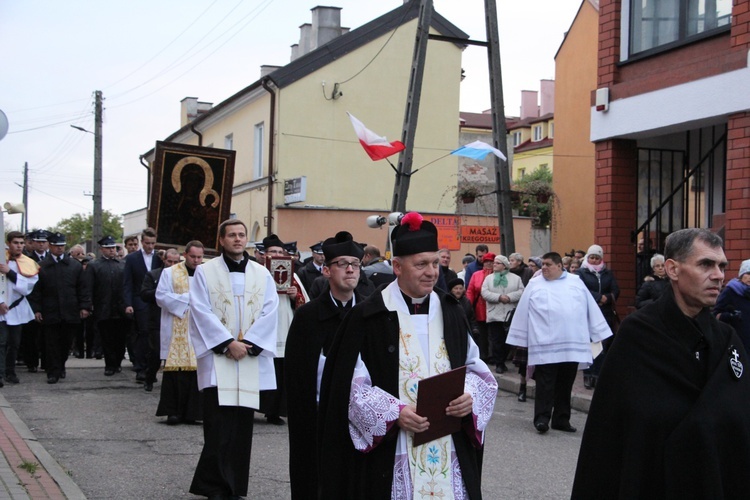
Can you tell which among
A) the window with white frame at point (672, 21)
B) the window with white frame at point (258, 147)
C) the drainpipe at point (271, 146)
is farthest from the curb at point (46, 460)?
the window with white frame at point (258, 147)

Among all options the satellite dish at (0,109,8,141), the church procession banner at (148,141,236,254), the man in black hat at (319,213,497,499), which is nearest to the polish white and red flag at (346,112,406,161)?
the church procession banner at (148,141,236,254)

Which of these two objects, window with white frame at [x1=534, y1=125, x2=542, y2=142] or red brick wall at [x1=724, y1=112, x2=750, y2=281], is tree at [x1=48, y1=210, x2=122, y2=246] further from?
red brick wall at [x1=724, y1=112, x2=750, y2=281]

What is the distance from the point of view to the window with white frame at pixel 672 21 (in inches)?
579

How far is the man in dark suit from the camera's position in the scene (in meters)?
14.4

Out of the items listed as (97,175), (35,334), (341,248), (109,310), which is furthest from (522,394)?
(97,175)

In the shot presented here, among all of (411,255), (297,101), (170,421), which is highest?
(297,101)

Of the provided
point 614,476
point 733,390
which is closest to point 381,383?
point 614,476

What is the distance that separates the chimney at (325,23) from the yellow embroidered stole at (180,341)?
86.5ft

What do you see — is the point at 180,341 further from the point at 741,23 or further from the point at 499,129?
the point at 499,129

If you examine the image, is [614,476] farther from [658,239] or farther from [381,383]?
[658,239]

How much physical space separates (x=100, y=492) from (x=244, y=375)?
142 centimetres

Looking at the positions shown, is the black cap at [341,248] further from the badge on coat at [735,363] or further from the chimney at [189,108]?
the chimney at [189,108]

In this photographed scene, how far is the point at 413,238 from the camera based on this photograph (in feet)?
15.8

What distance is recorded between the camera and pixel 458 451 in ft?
15.5
